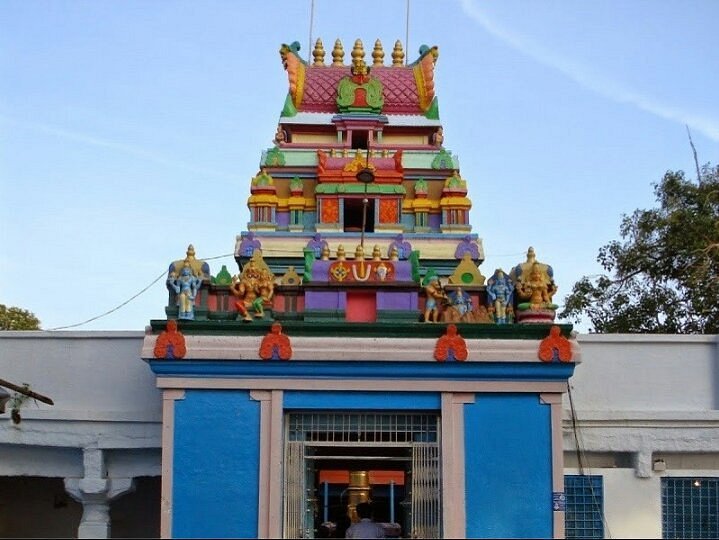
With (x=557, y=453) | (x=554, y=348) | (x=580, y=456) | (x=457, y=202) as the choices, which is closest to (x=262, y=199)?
(x=457, y=202)

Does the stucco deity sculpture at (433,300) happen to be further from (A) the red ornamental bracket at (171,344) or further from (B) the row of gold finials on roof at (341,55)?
(B) the row of gold finials on roof at (341,55)

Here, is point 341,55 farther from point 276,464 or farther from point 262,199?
point 276,464

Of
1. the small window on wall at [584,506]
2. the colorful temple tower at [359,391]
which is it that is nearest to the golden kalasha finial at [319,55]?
the colorful temple tower at [359,391]

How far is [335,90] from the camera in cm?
2280

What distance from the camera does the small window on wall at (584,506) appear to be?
17.2 m

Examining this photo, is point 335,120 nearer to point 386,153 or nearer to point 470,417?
point 386,153

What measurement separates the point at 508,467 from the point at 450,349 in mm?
1845

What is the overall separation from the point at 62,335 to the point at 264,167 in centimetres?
531

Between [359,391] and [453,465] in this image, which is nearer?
[453,465]

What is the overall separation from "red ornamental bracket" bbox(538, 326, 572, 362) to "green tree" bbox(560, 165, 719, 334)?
10100 millimetres

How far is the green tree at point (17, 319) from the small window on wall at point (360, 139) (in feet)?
57.7

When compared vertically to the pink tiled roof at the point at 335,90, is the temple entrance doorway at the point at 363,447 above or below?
below

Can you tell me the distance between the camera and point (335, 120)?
2211cm

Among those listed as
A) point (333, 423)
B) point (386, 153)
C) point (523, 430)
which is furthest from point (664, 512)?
point (386, 153)
